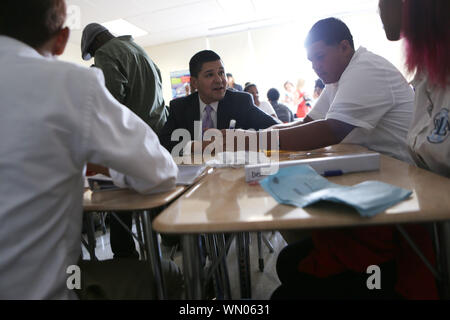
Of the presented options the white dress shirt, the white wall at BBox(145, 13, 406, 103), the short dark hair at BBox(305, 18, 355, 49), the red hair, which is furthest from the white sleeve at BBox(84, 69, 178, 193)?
the white wall at BBox(145, 13, 406, 103)

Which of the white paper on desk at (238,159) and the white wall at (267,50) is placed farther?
the white wall at (267,50)

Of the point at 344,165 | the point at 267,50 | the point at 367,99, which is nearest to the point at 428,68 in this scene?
the point at 344,165

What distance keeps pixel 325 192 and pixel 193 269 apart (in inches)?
13.6

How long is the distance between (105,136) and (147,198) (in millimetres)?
236

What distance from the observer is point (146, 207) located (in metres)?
0.77

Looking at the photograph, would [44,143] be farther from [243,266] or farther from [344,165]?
[243,266]

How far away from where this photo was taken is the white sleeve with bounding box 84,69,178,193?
2.16 feet

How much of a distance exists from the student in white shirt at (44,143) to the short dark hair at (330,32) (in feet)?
3.76

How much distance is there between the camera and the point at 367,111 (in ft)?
4.14

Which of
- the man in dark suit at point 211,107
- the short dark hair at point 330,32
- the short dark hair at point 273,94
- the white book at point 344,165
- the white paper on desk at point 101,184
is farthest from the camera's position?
the short dark hair at point 273,94

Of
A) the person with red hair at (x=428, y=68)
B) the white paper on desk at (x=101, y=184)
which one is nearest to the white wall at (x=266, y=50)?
the person with red hair at (x=428, y=68)

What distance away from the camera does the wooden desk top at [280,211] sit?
1.79 ft

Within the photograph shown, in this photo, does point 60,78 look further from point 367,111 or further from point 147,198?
point 367,111

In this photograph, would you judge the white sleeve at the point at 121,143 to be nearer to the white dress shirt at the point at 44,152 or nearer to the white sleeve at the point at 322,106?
the white dress shirt at the point at 44,152
